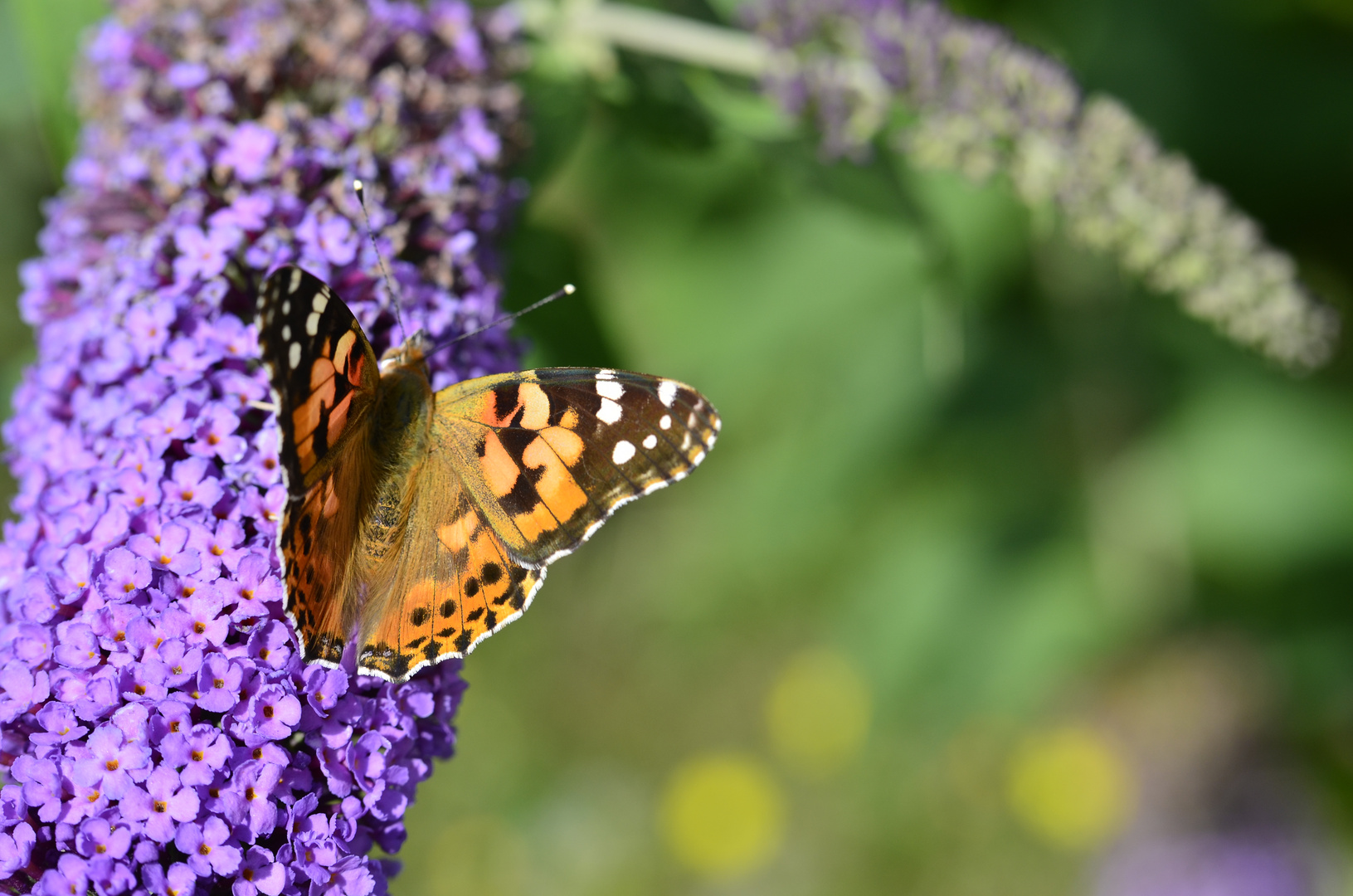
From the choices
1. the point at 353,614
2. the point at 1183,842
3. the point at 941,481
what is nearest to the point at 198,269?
the point at 353,614

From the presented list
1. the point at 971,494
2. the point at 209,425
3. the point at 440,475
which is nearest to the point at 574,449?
the point at 440,475

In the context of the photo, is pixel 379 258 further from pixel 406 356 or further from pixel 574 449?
pixel 574 449

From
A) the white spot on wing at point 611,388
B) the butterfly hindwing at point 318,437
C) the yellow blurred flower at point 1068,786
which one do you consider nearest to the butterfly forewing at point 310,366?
the butterfly hindwing at point 318,437

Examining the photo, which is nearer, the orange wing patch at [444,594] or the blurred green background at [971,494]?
the orange wing patch at [444,594]

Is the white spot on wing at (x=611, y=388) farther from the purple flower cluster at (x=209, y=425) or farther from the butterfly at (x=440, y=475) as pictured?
the purple flower cluster at (x=209, y=425)

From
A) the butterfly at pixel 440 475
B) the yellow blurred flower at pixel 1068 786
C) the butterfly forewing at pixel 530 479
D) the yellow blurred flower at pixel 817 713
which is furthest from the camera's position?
the yellow blurred flower at pixel 817 713

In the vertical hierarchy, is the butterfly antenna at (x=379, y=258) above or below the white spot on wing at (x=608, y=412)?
above

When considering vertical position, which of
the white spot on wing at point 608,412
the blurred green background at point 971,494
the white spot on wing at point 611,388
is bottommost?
the blurred green background at point 971,494

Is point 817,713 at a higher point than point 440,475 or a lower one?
lower
